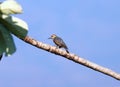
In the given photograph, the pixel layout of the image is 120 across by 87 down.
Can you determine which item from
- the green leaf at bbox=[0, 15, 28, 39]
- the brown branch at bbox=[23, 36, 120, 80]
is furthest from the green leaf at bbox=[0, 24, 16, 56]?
the brown branch at bbox=[23, 36, 120, 80]

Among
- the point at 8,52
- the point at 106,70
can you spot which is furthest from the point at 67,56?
the point at 8,52

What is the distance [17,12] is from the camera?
57.2 inches

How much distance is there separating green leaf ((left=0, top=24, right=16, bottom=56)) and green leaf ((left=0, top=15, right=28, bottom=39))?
0.07 ft

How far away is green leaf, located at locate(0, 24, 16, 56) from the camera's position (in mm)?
1532

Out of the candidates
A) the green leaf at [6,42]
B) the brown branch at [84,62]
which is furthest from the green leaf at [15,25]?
the brown branch at [84,62]

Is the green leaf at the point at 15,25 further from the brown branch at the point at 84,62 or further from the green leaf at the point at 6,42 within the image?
the brown branch at the point at 84,62

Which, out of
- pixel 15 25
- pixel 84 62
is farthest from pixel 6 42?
pixel 84 62

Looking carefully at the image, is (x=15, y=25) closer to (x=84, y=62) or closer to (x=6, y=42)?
(x=6, y=42)

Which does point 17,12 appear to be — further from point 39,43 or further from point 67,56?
point 67,56

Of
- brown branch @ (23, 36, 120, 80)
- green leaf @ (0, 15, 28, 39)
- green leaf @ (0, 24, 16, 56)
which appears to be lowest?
green leaf @ (0, 24, 16, 56)

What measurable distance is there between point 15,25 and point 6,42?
0.12 metres

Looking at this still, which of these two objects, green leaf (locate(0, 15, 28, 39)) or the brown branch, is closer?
green leaf (locate(0, 15, 28, 39))

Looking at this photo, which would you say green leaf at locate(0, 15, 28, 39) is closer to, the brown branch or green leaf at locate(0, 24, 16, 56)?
green leaf at locate(0, 24, 16, 56)

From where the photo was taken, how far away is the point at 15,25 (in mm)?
1529
